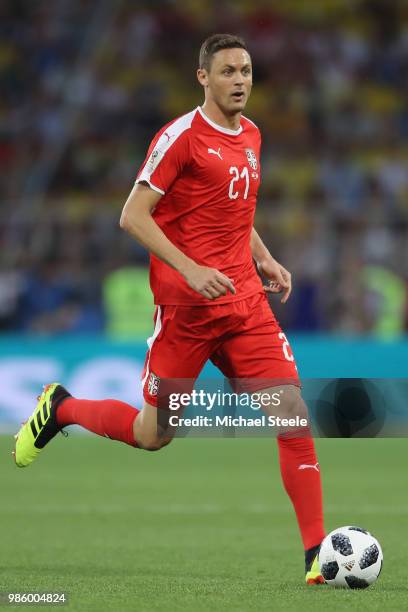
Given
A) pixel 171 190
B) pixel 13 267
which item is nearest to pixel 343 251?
pixel 13 267

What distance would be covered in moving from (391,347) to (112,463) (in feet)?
11.5

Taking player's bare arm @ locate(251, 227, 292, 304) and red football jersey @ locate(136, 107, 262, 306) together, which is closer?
red football jersey @ locate(136, 107, 262, 306)

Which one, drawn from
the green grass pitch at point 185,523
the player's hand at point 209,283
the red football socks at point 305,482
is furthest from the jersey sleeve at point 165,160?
the green grass pitch at point 185,523

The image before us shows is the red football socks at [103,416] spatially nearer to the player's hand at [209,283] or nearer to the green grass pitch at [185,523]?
the green grass pitch at [185,523]

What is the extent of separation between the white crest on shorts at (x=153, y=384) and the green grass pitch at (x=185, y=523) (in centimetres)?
79

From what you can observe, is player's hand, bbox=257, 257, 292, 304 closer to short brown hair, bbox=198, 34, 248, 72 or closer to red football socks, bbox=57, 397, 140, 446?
red football socks, bbox=57, 397, 140, 446

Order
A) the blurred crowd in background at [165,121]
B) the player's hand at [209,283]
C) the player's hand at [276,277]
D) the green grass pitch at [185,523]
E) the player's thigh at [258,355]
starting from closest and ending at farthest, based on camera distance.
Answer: the green grass pitch at [185,523]
the player's hand at [209,283]
the player's thigh at [258,355]
the player's hand at [276,277]
the blurred crowd in background at [165,121]

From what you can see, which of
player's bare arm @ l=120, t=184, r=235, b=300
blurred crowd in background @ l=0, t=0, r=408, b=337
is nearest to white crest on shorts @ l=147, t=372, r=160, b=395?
player's bare arm @ l=120, t=184, r=235, b=300

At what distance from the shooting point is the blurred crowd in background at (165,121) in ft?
46.6

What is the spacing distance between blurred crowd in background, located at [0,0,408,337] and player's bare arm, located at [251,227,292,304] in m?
8.03

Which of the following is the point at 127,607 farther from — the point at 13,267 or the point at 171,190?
the point at 13,267

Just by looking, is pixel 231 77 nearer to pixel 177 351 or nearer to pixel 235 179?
pixel 235 179

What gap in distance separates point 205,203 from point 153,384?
2.64 ft

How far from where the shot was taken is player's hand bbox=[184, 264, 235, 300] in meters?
5.14
